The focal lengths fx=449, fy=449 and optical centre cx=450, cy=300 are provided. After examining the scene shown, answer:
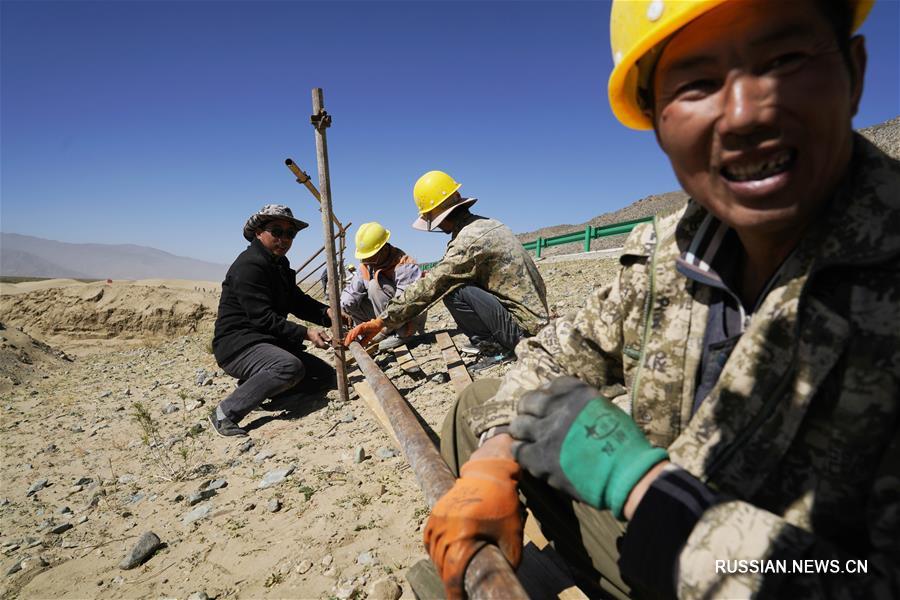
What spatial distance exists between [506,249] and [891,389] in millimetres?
3546

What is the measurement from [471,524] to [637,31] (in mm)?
1309

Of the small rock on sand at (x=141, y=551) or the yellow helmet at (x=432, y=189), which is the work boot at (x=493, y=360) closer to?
the yellow helmet at (x=432, y=189)

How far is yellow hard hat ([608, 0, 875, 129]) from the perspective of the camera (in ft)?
3.25

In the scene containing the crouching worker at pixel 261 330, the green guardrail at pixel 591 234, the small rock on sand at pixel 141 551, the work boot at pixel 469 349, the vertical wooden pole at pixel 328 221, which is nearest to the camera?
→ the small rock on sand at pixel 141 551

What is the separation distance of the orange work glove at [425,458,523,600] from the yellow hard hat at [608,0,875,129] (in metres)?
1.16

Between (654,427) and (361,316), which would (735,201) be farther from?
(361,316)

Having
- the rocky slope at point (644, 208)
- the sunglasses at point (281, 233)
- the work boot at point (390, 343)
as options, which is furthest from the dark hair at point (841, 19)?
the rocky slope at point (644, 208)

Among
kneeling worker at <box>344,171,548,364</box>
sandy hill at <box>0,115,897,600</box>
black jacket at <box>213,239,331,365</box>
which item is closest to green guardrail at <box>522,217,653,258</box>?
sandy hill at <box>0,115,897,600</box>

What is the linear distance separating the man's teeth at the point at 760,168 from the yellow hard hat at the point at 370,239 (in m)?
5.48

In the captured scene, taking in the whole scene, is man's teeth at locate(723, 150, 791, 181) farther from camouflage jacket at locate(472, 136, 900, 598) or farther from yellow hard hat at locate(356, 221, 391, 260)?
yellow hard hat at locate(356, 221, 391, 260)

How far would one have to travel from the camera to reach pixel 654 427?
128cm

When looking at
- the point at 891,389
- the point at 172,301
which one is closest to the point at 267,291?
the point at 891,389

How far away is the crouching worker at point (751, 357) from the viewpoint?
0.85 m

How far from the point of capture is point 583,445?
3.45 ft
